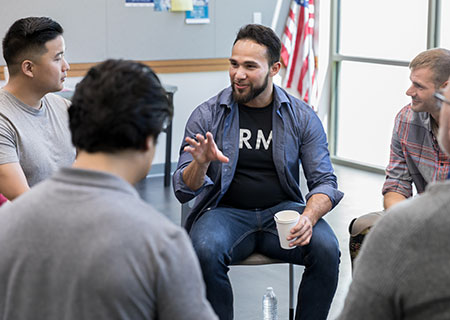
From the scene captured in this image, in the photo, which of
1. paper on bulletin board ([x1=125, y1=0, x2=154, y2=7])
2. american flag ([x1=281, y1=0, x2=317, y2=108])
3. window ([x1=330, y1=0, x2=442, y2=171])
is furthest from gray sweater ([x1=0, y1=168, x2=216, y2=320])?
american flag ([x1=281, y1=0, x2=317, y2=108])

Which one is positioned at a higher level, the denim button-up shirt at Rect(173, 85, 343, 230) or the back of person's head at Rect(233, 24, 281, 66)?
the back of person's head at Rect(233, 24, 281, 66)

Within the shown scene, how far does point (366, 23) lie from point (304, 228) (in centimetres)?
438

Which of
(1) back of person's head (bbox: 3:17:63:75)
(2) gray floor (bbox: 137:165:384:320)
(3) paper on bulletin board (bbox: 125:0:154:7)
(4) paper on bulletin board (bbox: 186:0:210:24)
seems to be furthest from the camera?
(4) paper on bulletin board (bbox: 186:0:210:24)

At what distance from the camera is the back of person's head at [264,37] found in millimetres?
3178

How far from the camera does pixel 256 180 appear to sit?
301cm

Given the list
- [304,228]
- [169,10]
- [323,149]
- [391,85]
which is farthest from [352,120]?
[304,228]

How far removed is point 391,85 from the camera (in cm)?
646

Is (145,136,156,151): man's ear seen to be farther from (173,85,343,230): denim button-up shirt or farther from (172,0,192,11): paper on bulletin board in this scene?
(172,0,192,11): paper on bulletin board

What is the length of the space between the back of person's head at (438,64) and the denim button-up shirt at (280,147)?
51 cm

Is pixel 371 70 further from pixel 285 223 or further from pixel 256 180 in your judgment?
pixel 285 223

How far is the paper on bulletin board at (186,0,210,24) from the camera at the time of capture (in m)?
6.39

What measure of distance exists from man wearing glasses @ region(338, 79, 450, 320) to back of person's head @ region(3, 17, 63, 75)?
75.2 inches

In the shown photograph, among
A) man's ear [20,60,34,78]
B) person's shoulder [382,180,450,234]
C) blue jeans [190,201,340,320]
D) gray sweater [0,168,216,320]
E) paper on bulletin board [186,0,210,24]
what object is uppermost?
paper on bulletin board [186,0,210,24]

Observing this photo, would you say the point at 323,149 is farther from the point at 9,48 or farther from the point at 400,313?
the point at 400,313
